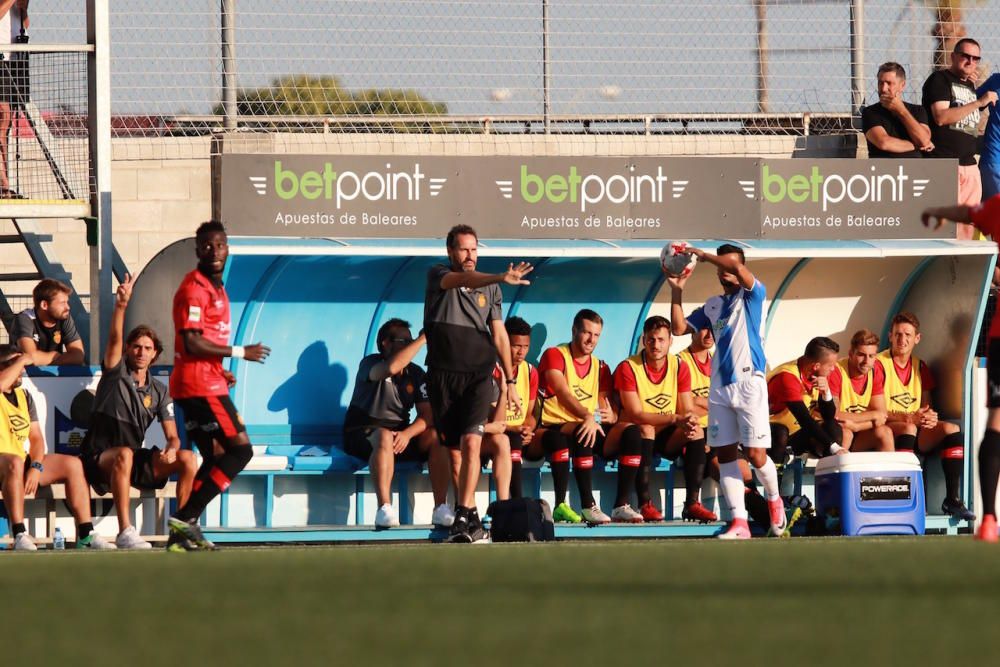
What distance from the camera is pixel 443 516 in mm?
9562

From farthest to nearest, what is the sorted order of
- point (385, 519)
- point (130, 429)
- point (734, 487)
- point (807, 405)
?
1. point (807, 405)
2. point (385, 519)
3. point (130, 429)
4. point (734, 487)

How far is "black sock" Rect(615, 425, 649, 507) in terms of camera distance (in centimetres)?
1048

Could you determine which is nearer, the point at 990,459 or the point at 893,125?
the point at 990,459

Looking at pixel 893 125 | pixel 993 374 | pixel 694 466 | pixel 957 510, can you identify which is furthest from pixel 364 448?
pixel 893 125

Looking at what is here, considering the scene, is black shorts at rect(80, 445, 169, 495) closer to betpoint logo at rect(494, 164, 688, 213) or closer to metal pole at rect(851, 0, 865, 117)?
betpoint logo at rect(494, 164, 688, 213)

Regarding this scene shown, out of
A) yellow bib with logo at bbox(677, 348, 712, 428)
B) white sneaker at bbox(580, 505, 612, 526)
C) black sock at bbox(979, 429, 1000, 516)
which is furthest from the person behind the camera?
yellow bib with logo at bbox(677, 348, 712, 428)

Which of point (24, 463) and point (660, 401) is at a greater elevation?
point (660, 401)

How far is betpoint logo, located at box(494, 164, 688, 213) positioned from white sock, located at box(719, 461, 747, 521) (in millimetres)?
2243

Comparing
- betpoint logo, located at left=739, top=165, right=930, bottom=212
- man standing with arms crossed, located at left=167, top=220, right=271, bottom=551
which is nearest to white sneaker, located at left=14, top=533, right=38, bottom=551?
man standing with arms crossed, located at left=167, top=220, right=271, bottom=551

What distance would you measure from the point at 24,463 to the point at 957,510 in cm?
584

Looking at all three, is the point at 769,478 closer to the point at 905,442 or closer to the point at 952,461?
the point at 905,442

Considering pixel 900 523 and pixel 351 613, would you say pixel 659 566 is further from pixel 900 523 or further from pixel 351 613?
pixel 900 523

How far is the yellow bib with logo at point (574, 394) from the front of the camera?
35.6 ft

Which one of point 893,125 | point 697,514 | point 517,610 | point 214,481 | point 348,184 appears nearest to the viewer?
point 517,610
